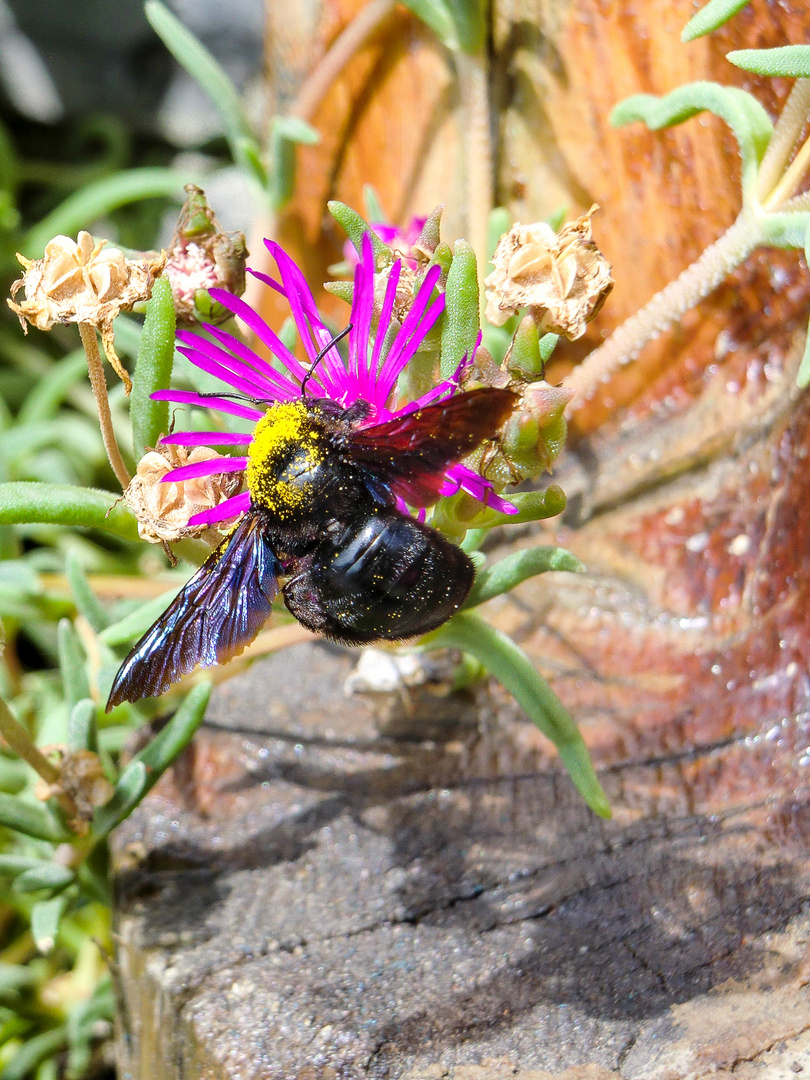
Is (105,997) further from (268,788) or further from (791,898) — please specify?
(791,898)

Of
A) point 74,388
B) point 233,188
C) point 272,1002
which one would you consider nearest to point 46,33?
point 233,188

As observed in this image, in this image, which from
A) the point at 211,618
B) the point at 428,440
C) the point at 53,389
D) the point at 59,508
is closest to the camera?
the point at 428,440

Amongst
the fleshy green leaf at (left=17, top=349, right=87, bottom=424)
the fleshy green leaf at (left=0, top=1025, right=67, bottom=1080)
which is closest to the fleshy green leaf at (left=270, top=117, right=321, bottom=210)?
the fleshy green leaf at (left=17, top=349, right=87, bottom=424)

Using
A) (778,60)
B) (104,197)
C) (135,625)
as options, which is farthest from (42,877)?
(104,197)

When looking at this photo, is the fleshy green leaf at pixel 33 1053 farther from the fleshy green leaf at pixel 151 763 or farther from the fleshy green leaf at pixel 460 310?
the fleshy green leaf at pixel 460 310

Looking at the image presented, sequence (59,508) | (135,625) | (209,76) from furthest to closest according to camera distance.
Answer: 1. (209,76)
2. (135,625)
3. (59,508)

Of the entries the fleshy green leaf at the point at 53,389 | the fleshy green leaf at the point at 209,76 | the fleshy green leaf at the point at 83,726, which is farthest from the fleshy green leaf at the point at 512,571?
the fleshy green leaf at the point at 53,389

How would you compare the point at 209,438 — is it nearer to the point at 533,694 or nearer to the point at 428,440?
the point at 428,440
